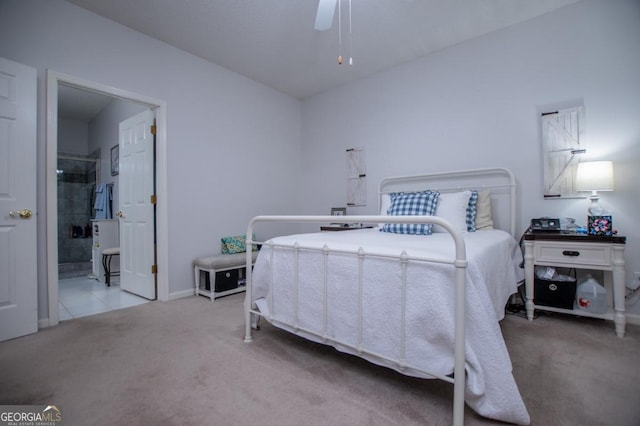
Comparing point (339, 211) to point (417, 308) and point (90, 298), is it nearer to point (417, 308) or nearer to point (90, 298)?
point (417, 308)

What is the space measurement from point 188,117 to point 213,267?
5.43 feet

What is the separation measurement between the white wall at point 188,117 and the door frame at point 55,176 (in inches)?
1.7

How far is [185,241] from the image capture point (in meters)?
3.08

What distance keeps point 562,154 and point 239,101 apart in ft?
11.3

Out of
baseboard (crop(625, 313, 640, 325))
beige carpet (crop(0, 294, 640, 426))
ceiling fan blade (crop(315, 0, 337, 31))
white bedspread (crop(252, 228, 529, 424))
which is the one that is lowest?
beige carpet (crop(0, 294, 640, 426))

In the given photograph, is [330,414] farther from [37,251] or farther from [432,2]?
[432,2]

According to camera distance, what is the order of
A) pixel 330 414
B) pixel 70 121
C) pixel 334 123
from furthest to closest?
pixel 70 121
pixel 334 123
pixel 330 414

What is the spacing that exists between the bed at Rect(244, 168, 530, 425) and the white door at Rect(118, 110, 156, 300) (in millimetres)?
1646

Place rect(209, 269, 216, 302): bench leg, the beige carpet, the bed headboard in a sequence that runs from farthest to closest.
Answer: rect(209, 269, 216, 302): bench leg
the bed headboard
the beige carpet

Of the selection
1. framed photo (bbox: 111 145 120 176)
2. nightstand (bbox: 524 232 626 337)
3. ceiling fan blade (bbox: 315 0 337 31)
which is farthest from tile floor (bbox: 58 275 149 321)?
nightstand (bbox: 524 232 626 337)

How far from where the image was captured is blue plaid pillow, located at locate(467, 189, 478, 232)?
8.21ft

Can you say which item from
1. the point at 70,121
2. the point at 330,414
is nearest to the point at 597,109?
the point at 330,414

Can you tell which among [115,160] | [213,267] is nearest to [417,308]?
[213,267]

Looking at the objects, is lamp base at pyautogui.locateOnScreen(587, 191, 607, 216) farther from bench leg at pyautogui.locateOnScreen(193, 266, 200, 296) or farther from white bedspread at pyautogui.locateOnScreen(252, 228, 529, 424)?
bench leg at pyautogui.locateOnScreen(193, 266, 200, 296)
